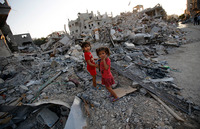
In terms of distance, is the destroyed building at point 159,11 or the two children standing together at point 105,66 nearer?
the two children standing together at point 105,66

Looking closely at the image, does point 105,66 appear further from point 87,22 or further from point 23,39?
point 87,22

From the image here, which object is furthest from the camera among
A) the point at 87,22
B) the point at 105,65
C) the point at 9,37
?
the point at 87,22

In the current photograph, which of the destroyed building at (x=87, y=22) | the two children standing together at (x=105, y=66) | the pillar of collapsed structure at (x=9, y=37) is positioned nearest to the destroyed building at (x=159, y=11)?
the destroyed building at (x=87, y=22)

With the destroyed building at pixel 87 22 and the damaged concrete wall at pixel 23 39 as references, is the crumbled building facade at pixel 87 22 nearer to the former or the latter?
the destroyed building at pixel 87 22

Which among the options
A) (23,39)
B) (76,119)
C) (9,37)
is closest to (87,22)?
(23,39)

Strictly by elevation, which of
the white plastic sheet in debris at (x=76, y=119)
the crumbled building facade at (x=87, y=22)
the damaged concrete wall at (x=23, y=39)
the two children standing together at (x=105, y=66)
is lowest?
the white plastic sheet in debris at (x=76, y=119)

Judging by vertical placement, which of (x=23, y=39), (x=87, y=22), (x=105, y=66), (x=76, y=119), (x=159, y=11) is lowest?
(x=76, y=119)

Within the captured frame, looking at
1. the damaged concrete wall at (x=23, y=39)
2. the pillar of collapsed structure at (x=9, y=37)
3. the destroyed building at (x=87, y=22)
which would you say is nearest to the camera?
the pillar of collapsed structure at (x=9, y=37)

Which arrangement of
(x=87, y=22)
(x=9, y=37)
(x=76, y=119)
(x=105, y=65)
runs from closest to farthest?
(x=76, y=119) → (x=105, y=65) → (x=9, y=37) → (x=87, y=22)

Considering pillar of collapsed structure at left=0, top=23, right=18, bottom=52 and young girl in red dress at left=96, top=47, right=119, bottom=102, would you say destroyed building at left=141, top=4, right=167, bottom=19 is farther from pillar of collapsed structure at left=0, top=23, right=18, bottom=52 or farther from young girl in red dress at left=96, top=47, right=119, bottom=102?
pillar of collapsed structure at left=0, top=23, right=18, bottom=52

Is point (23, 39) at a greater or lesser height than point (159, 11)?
lesser

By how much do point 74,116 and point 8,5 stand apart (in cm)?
869

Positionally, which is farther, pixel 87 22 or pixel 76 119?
pixel 87 22

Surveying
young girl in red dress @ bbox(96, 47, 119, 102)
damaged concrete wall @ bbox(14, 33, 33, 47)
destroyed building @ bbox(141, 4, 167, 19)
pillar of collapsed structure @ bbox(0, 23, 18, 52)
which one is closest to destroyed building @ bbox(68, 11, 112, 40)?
destroyed building @ bbox(141, 4, 167, 19)
